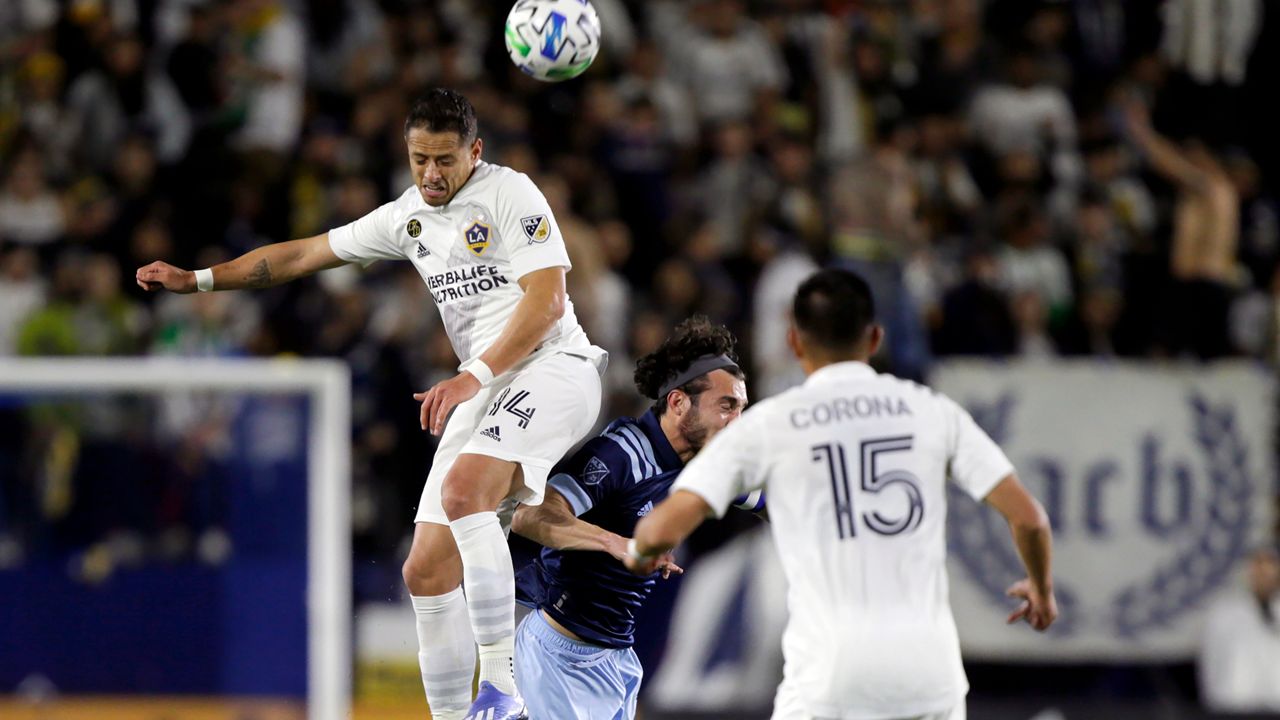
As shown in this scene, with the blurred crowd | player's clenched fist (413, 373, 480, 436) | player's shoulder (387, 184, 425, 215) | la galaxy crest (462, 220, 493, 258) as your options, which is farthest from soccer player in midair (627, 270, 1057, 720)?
the blurred crowd

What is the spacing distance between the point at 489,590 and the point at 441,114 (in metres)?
1.74

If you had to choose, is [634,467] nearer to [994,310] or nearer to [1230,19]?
[994,310]

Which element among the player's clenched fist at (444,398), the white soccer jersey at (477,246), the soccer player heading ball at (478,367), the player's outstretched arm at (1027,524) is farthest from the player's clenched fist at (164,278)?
the player's outstretched arm at (1027,524)

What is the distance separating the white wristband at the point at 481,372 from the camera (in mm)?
6125

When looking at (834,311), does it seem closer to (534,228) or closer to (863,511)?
(863,511)

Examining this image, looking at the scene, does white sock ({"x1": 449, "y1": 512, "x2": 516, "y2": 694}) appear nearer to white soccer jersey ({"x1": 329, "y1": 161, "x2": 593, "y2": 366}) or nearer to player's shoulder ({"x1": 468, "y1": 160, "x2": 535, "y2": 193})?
white soccer jersey ({"x1": 329, "y1": 161, "x2": 593, "y2": 366})

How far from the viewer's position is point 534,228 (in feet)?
21.1

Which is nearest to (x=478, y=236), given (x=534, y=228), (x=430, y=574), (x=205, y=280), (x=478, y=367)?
(x=534, y=228)

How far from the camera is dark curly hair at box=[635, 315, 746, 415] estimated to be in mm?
7008

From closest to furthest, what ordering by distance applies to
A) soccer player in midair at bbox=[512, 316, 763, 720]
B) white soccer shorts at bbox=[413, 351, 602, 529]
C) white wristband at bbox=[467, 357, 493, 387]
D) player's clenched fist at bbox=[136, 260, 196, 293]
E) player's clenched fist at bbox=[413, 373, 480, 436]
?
player's clenched fist at bbox=[413, 373, 480, 436], white wristband at bbox=[467, 357, 493, 387], white soccer shorts at bbox=[413, 351, 602, 529], player's clenched fist at bbox=[136, 260, 196, 293], soccer player in midair at bbox=[512, 316, 763, 720]

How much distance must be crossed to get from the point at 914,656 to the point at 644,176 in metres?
8.92

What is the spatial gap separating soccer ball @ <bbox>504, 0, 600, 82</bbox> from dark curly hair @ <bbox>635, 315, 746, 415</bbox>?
3.88 ft

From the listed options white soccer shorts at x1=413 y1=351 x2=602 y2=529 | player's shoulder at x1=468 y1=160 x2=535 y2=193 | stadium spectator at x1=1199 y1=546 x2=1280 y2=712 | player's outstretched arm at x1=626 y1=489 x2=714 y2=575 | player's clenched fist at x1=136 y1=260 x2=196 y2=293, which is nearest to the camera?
player's outstretched arm at x1=626 y1=489 x2=714 y2=575

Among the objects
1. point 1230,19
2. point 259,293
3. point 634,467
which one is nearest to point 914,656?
point 634,467
